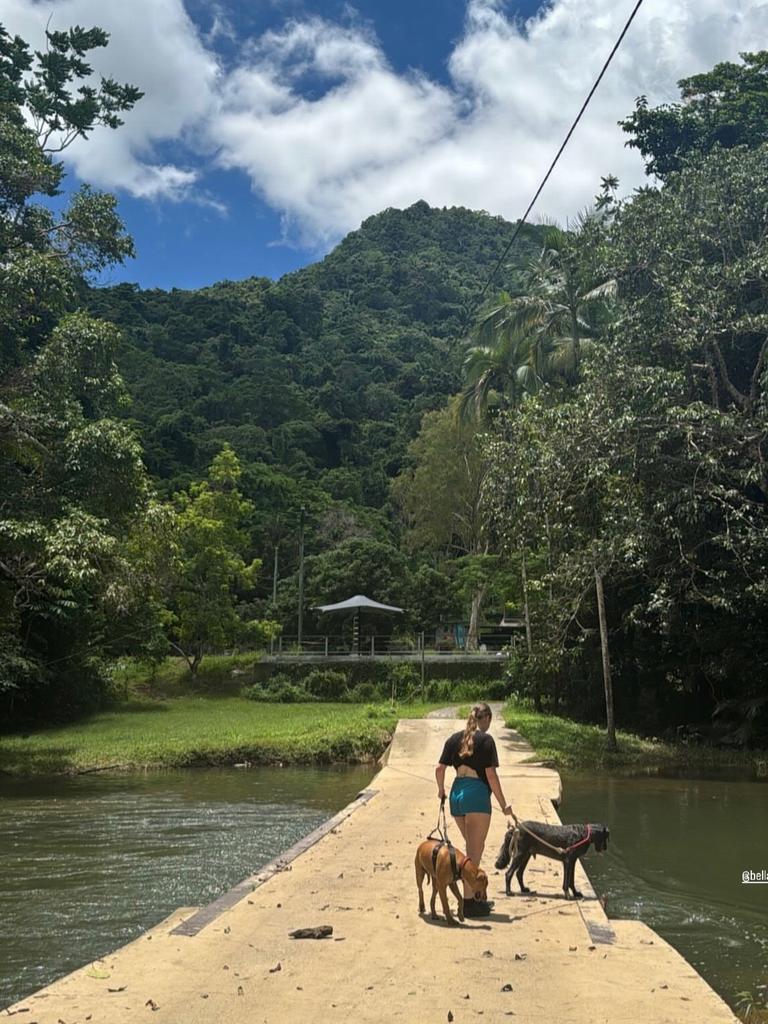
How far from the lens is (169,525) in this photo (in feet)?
60.0

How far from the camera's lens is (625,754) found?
55.9ft

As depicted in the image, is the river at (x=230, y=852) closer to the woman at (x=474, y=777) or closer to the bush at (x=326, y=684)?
the woman at (x=474, y=777)

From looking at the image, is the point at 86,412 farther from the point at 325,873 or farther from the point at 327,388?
the point at 327,388

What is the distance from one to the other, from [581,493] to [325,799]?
8452 mm

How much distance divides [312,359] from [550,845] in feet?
248

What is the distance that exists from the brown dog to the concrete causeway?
0.49ft

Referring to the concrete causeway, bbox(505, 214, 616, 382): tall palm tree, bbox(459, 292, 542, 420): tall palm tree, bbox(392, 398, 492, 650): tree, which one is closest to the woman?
the concrete causeway

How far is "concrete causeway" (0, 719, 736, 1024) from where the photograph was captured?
3934mm

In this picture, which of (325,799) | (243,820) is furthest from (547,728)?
(243,820)

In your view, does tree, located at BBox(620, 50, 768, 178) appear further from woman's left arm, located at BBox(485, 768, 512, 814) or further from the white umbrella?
woman's left arm, located at BBox(485, 768, 512, 814)

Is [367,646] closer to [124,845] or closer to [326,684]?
[326,684]

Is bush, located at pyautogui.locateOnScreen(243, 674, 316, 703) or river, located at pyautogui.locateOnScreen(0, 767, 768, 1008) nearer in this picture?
river, located at pyautogui.locateOnScreen(0, 767, 768, 1008)

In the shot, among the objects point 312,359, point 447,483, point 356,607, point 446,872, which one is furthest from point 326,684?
point 312,359

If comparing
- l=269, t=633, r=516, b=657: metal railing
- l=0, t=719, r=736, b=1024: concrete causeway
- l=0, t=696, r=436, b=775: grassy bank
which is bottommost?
l=0, t=696, r=436, b=775: grassy bank
